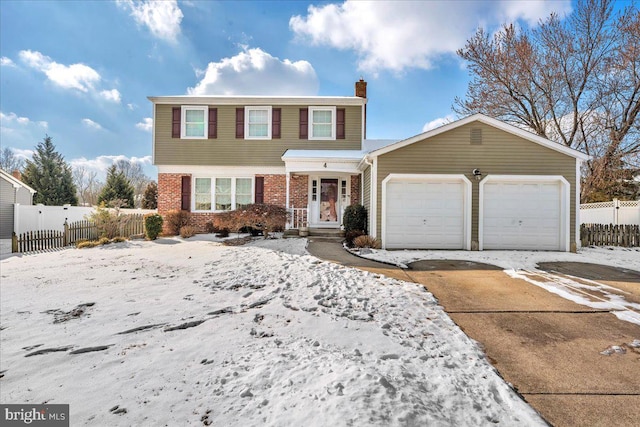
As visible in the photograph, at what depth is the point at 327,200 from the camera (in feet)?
46.0

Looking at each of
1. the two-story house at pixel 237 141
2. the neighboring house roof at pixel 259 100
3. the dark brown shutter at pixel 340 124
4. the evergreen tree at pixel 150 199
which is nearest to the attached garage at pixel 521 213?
the two-story house at pixel 237 141

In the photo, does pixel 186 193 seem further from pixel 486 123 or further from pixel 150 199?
pixel 150 199

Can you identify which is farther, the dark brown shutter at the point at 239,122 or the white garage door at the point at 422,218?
the dark brown shutter at the point at 239,122


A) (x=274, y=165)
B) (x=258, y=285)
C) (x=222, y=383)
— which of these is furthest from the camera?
(x=274, y=165)

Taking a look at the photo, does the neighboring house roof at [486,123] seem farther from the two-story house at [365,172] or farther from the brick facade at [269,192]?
the brick facade at [269,192]

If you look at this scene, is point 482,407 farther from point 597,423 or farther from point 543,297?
point 543,297

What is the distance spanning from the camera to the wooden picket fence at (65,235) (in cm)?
1013

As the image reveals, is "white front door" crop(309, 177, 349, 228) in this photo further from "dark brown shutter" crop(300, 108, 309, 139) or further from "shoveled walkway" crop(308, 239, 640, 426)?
"shoveled walkway" crop(308, 239, 640, 426)

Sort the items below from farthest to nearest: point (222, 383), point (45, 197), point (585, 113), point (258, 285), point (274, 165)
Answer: point (45, 197)
point (585, 113)
point (274, 165)
point (258, 285)
point (222, 383)

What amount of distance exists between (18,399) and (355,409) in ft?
10.1

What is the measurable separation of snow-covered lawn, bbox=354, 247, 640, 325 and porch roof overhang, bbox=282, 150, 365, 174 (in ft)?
15.4

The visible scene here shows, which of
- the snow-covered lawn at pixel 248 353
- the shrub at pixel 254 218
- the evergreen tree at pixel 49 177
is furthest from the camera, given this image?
the evergreen tree at pixel 49 177

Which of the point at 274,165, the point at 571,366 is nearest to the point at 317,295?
the point at 571,366

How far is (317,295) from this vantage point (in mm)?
4914
